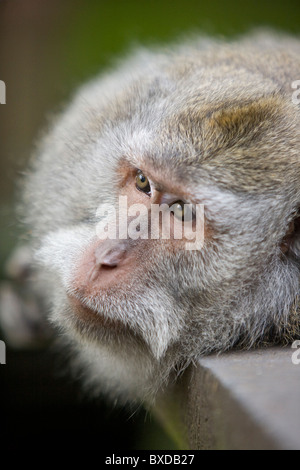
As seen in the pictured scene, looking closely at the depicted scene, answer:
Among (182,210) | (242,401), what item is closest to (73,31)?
(182,210)

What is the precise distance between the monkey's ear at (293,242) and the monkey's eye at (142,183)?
19.7 inches

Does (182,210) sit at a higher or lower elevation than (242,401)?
higher

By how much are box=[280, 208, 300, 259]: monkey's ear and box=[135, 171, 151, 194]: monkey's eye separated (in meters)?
0.50

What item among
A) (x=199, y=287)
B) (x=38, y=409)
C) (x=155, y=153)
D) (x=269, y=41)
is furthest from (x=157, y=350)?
(x=38, y=409)

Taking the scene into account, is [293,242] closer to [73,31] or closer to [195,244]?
[195,244]

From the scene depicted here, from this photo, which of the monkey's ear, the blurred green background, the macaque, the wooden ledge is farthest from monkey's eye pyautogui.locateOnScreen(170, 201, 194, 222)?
the blurred green background

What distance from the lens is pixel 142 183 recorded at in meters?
2.07

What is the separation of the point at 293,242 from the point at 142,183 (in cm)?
56

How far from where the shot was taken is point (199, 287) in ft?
6.34

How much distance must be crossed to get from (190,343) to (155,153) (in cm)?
65

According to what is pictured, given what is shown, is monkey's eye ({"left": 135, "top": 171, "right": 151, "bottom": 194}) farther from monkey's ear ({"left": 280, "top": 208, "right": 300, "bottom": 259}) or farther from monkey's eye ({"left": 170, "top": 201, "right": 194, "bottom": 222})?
monkey's ear ({"left": 280, "top": 208, "right": 300, "bottom": 259})

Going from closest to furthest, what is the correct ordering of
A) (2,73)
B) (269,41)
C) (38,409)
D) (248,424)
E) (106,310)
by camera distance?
1. (248,424)
2. (106,310)
3. (269,41)
4. (38,409)
5. (2,73)

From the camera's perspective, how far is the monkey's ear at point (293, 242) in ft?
6.55
